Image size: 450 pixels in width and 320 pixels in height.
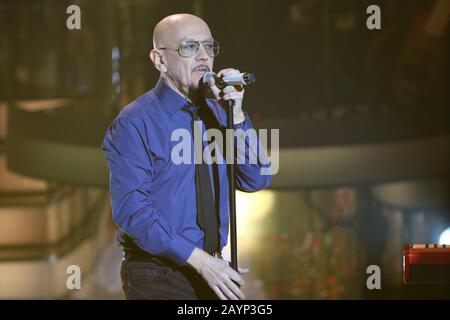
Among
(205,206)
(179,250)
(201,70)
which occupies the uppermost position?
(201,70)

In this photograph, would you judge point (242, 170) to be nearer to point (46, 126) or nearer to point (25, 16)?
point (46, 126)

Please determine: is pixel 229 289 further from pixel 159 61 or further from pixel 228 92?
pixel 159 61

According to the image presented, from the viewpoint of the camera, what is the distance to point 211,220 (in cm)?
241

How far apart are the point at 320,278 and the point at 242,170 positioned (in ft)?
3.29

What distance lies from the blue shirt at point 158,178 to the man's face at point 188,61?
0.15 ft

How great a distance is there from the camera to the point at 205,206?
2.40 m

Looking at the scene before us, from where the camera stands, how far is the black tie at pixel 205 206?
239 cm

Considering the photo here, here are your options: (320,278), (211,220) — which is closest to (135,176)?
(211,220)

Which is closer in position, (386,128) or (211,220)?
(211,220)

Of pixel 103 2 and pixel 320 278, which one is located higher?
pixel 103 2

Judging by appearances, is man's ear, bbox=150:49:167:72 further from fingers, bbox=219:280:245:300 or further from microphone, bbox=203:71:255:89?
fingers, bbox=219:280:245:300

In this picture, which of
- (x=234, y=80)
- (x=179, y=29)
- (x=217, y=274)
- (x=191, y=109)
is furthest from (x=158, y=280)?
(x=179, y=29)

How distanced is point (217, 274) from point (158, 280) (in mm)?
226
